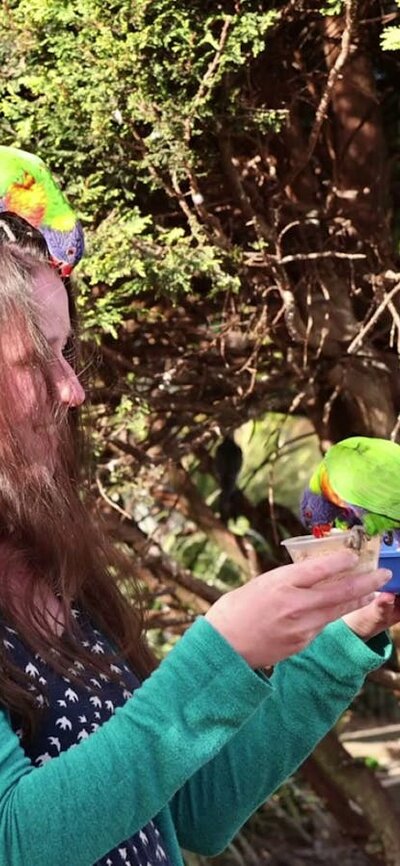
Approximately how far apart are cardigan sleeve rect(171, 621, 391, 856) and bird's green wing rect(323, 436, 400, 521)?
39 cm

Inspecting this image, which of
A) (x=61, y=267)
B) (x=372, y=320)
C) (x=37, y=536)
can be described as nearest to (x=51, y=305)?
(x=61, y=267)

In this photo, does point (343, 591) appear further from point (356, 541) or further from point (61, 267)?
point (61, 267)

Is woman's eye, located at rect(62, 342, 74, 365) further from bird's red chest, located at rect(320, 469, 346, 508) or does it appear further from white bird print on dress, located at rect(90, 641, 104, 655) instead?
bird's red chest, located at rect(320, 469, 346, 508)

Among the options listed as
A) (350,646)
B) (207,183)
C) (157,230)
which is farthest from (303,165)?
(350,646)

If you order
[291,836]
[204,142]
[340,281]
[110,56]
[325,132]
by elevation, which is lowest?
[291,836]

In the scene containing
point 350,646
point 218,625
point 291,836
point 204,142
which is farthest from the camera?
point 291,836

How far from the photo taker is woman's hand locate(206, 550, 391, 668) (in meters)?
0.80

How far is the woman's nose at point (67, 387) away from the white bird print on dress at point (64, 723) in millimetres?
267

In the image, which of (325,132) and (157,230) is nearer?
(157,230)

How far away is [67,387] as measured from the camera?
3.21ft

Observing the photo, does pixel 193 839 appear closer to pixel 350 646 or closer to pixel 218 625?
pixel 350 646

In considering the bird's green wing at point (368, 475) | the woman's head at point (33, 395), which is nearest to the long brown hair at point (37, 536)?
the woman's head at point (33, 395)

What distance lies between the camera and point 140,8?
169 cm

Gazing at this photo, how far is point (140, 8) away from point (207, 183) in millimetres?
398
